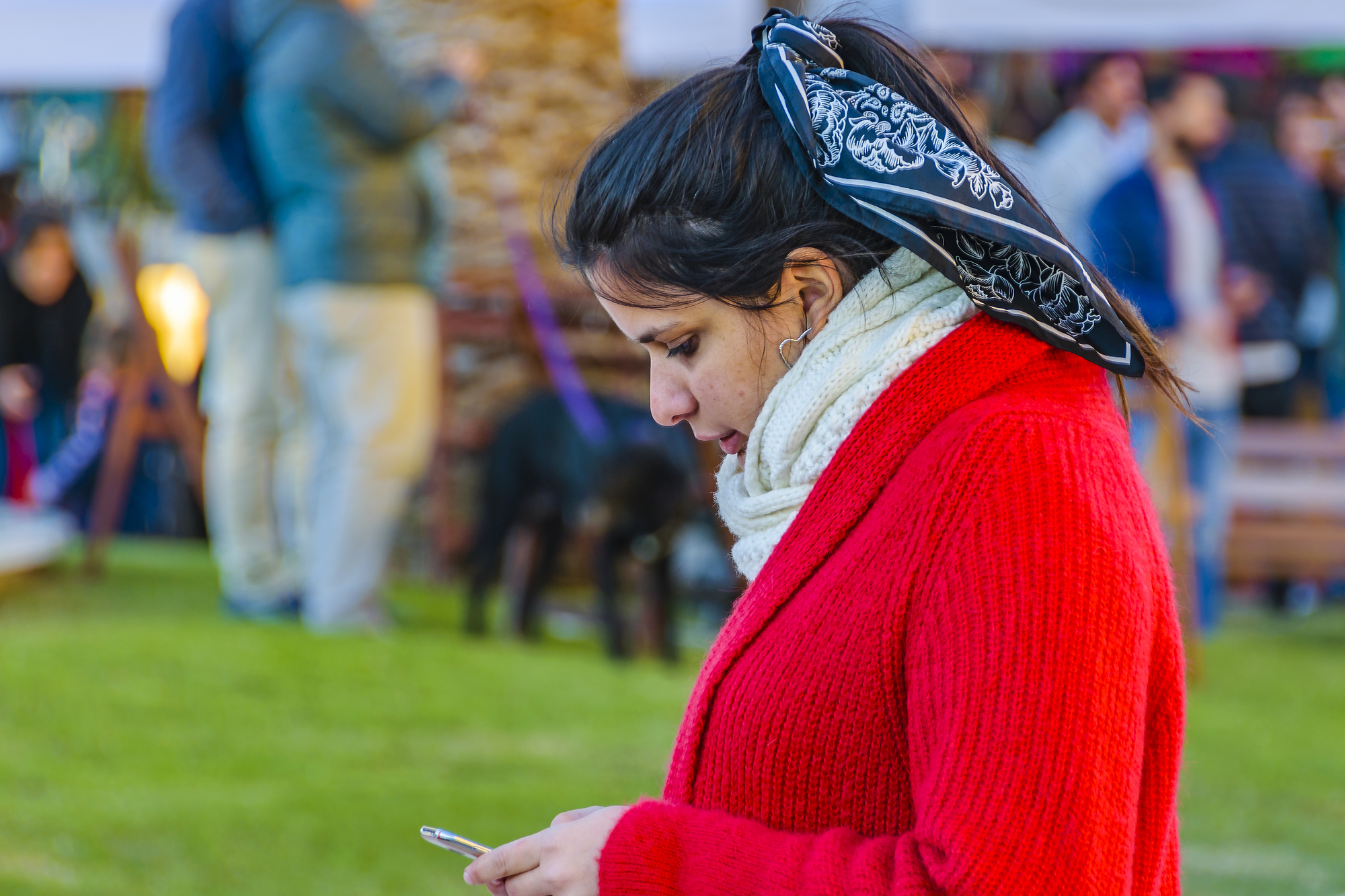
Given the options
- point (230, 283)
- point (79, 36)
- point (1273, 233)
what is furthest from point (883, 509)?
Result: point (1273, 233)

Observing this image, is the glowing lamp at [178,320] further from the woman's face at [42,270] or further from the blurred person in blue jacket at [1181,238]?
the blurred person in blue jacket at [1181,238]

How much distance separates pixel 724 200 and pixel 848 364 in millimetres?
163

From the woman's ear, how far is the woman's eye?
0.33ft

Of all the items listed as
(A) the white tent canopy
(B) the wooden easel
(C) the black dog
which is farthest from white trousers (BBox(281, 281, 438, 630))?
(A) the white tent canopy

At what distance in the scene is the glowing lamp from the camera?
7383 millimetres

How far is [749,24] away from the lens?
204 inches

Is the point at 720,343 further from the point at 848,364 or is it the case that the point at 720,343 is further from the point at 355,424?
the point at 355,424

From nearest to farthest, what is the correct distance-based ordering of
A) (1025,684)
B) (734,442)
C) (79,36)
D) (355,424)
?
(1025,684) < (734,442) < (355,424) < (79,36)

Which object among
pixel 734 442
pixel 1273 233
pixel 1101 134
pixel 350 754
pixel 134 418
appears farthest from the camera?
pixel 1101 134

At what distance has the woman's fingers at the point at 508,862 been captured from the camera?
1.12 m

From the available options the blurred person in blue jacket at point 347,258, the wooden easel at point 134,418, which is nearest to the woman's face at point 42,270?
the wooden easel at point 134,418

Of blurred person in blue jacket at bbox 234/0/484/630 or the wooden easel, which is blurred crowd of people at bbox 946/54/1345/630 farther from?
the wooden easel

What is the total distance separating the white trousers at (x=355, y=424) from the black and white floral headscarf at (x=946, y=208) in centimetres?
372

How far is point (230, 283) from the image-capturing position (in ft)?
15.9
